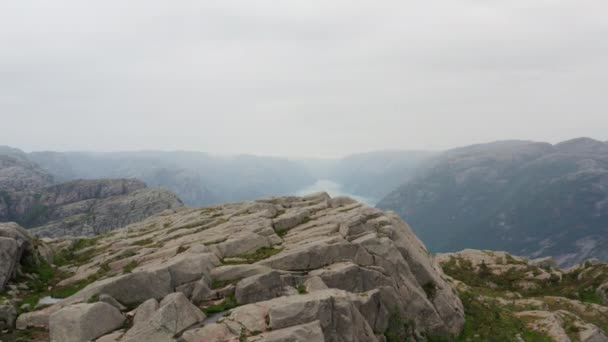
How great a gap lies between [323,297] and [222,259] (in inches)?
557

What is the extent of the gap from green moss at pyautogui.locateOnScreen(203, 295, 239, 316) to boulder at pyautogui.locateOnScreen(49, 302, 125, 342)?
609 centimetres

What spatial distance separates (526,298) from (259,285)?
6561 centimetres

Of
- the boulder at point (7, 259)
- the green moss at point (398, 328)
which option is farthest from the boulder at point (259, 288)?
the boulder at point (7, 259)

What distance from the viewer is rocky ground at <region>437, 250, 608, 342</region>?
139ft

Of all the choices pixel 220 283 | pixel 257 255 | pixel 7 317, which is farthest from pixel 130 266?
pixel 257 255

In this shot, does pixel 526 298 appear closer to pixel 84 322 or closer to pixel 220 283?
pixel 220 283

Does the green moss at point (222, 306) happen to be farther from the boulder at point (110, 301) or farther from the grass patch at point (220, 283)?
the boulder at point (110, 301)

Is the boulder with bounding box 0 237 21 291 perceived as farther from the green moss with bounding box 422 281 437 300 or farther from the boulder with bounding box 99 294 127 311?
the green moss with bounding box 422 281 437 300

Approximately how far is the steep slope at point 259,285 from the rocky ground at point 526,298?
23.3 feet

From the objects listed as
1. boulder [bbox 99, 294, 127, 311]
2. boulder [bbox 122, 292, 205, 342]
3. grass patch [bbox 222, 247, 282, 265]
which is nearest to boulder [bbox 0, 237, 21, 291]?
boulder [bbox 99, 294, 127, 311]

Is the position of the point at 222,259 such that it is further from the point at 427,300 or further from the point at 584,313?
the point at 584,313

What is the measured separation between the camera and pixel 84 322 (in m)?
24.7

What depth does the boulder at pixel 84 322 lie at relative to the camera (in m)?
24.2

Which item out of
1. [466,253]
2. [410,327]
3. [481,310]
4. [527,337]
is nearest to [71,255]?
[410,327]
